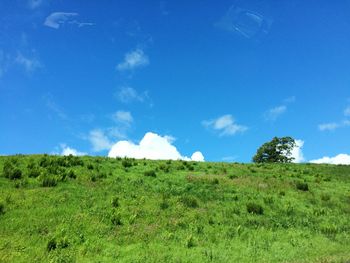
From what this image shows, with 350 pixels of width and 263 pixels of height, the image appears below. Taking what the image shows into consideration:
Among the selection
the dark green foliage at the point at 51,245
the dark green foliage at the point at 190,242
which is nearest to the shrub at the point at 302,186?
the dark green foliage at the point at 190,242

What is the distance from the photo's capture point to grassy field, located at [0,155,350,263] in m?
14.3

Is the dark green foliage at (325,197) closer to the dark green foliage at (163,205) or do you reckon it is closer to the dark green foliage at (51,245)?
the dark green foliage at (163,205)

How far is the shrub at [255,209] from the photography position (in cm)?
1983

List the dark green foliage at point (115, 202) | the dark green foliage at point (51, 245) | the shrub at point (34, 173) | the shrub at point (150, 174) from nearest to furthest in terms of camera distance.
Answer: the dark green foliage at point (51, 245) → the dark green foliage at point (115, 202) → the shrub at point (34, 173) → the shrub at point (150, 174)

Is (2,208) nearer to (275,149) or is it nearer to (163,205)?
(163,205)

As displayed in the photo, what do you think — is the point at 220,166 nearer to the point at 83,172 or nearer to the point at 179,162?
the point at 179,162

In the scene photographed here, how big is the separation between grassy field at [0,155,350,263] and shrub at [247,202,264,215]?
0.05m

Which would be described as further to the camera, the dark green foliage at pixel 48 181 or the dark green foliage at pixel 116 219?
the dark green foliage at pixel 48 181

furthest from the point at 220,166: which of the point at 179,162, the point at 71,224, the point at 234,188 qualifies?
the point at 71,224

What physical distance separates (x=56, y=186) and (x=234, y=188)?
10.7 meters

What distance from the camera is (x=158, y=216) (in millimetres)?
17969

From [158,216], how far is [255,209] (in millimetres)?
5198

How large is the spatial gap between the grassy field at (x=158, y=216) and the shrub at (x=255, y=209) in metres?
0.05

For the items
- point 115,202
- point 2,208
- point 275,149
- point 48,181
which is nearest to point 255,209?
point 115,202
